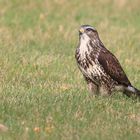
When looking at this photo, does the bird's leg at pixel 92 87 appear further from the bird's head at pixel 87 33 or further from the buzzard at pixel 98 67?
the bird's head at pixel 87 33

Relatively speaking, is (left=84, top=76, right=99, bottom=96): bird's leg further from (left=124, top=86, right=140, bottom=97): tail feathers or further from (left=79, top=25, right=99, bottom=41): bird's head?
(left=79, top=25, right=99, bottom=41): bird's head

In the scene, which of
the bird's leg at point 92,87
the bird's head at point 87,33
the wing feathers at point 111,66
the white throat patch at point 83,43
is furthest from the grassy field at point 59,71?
the bird's head at point 87,33

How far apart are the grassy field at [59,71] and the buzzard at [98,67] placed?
200mm

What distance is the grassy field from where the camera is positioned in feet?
32.1

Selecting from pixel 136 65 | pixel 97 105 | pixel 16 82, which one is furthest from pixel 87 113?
pixel 136 65

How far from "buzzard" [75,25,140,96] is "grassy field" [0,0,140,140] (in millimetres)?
200

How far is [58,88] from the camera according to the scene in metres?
12.6

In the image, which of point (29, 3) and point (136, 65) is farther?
point (29, 3)

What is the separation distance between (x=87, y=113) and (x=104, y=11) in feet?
43.4

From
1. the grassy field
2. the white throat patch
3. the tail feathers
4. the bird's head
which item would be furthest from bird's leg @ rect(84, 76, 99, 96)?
the bird's head

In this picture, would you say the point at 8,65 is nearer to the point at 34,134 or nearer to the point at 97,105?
the point at 97,105

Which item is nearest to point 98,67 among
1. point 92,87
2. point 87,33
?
point 92,87

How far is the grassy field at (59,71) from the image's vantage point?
9781mm

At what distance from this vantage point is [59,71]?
14539mm
